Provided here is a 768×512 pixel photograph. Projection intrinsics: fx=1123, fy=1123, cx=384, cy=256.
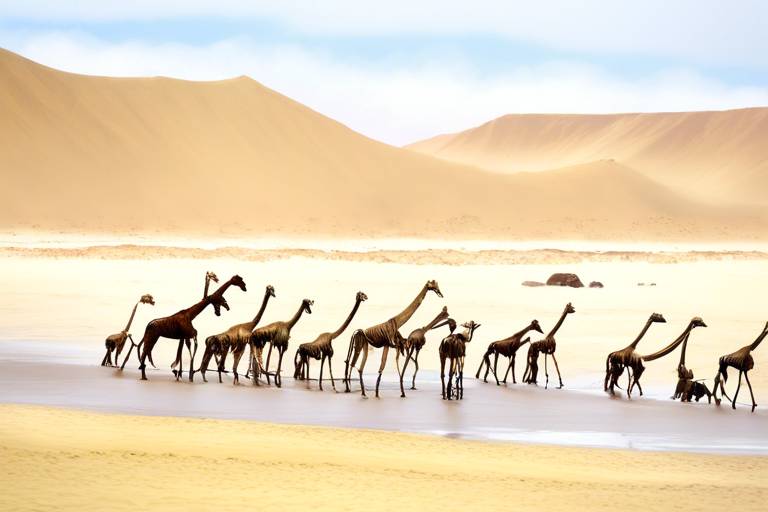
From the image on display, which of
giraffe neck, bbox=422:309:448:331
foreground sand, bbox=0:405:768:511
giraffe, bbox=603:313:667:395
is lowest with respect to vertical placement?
foreground sand, bbox=0:405:768:511

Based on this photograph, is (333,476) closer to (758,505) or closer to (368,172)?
(758,505)

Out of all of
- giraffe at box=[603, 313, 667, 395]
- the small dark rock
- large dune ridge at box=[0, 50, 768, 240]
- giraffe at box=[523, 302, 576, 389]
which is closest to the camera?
giraffe at box=[603, 313, 667, 395]

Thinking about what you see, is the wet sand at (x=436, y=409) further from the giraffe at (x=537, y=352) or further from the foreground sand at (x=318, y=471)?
the foreground sand at (x=318, y=471)

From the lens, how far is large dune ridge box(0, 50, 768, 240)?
333 ft

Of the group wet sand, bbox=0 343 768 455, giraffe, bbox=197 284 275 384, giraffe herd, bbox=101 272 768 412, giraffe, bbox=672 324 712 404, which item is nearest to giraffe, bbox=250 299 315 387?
giraffe herd, bbox=101 272 768 412

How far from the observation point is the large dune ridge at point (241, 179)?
10144cm

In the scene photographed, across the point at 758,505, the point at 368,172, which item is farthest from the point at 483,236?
the point at 758,505

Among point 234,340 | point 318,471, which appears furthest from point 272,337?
point 318,471

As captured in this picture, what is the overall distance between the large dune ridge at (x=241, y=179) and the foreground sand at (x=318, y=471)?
8119cm

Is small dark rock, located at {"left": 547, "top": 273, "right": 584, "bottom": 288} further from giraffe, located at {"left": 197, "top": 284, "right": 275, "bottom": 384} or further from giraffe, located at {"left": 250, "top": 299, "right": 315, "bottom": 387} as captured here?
giraffe, located at {"left": 250, "top": 299, "right": 315, "bottom": 387}

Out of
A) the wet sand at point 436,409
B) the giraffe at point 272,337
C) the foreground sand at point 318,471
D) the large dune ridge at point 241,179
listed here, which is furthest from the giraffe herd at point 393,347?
the large dune ridge at point 241,179

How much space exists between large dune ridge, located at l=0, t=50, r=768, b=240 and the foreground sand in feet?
266

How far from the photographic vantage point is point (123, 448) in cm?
1062

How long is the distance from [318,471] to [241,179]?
105344 millimetres
